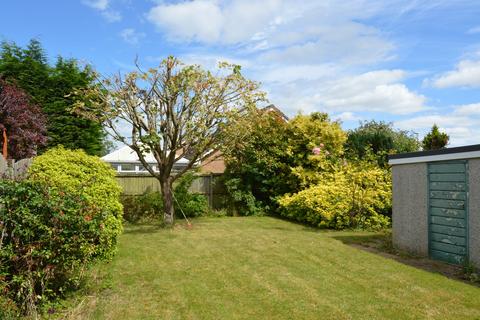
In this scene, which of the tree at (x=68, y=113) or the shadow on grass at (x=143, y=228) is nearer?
the shadow on grass at (x=143, y=228)

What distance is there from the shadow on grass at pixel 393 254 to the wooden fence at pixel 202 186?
6759 millimetres

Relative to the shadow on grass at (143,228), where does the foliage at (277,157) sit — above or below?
above

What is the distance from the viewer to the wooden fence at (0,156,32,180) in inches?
230

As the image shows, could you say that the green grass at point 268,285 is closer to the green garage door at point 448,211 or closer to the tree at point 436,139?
the green garage door at point 448,211

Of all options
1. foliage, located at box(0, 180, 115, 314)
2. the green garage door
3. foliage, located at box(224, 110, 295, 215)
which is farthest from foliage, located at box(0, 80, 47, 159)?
the green garage door

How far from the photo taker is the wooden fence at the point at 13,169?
19.2ft

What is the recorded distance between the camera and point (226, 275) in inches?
275

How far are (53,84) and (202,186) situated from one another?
22.0 feet

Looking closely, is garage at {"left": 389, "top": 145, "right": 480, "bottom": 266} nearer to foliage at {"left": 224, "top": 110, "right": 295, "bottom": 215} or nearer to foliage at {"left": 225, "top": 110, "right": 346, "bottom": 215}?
foliage at {"left": 225, "top": 110, "right": 346, "bottom": 215}

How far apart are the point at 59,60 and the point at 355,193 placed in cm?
1038

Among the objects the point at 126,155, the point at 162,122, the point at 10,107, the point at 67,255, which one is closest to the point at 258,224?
the point at 162,122

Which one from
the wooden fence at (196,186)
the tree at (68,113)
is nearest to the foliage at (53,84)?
the tree at (68,113)

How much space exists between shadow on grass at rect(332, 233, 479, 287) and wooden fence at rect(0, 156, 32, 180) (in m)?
7.00

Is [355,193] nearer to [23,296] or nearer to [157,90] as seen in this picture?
[157,90]
